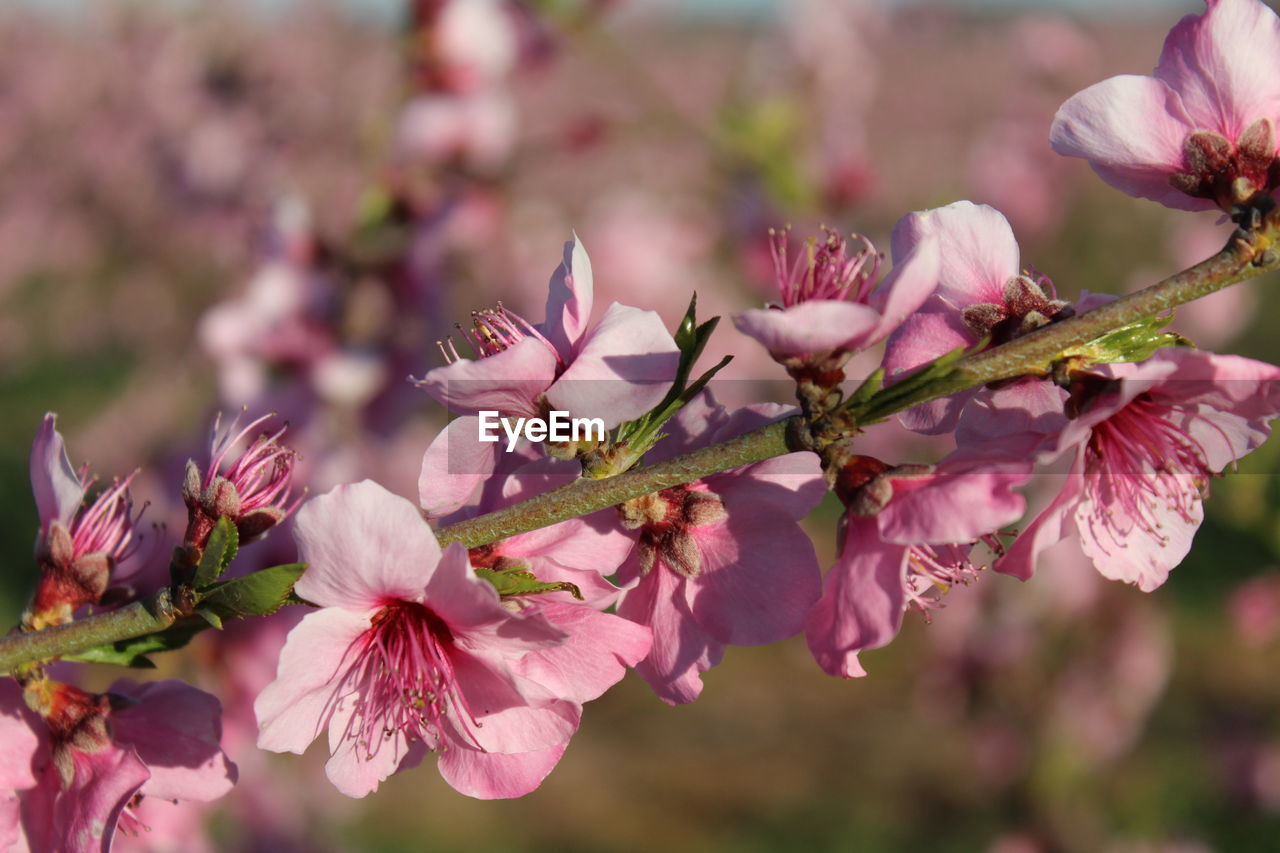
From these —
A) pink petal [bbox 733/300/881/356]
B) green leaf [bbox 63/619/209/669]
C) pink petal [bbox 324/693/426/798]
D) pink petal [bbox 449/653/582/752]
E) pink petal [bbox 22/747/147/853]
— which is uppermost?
pink petal [bbox 733/300/881/356]

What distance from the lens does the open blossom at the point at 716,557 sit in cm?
97

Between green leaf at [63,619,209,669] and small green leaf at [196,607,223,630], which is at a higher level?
small green leaf at [196,607,223,630]

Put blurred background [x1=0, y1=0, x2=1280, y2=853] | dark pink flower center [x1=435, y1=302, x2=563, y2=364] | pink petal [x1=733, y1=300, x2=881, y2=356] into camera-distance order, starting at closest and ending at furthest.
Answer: pink petal [x1=733, y1=300, x2=881, y2=356], dark pink flower center [x1=435, y1=302, x2=563, y2=364], blurred background [x1=0, y1=0, x2=1280, y2=853]

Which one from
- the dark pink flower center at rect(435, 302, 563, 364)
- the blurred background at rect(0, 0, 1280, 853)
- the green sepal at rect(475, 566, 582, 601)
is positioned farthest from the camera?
the blurred background at rect(0, 0, 1280, 853)

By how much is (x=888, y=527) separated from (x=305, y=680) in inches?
19.9

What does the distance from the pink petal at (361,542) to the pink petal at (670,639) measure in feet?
0.81

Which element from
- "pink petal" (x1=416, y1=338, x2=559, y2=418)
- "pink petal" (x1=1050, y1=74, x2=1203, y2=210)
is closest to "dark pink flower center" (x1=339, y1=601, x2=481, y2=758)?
"pink petal" (x1=416, y1=338, x2=559, y2=418)

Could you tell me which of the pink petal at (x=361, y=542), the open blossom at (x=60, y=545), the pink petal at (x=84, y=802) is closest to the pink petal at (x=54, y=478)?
the open blossom at (x=60, y=545)

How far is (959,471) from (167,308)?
22.0 ft

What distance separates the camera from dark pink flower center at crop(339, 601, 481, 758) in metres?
0.96

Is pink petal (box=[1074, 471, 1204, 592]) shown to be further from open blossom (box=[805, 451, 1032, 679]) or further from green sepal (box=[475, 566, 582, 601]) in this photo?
green sepal (box=[475, 566, 582, 601])

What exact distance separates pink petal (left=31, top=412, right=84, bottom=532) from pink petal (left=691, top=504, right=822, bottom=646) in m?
0.61

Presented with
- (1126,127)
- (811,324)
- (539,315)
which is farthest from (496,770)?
(539,315)

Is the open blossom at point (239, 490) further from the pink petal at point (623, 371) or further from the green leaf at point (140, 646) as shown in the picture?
the pink petal at point (623, 371)
